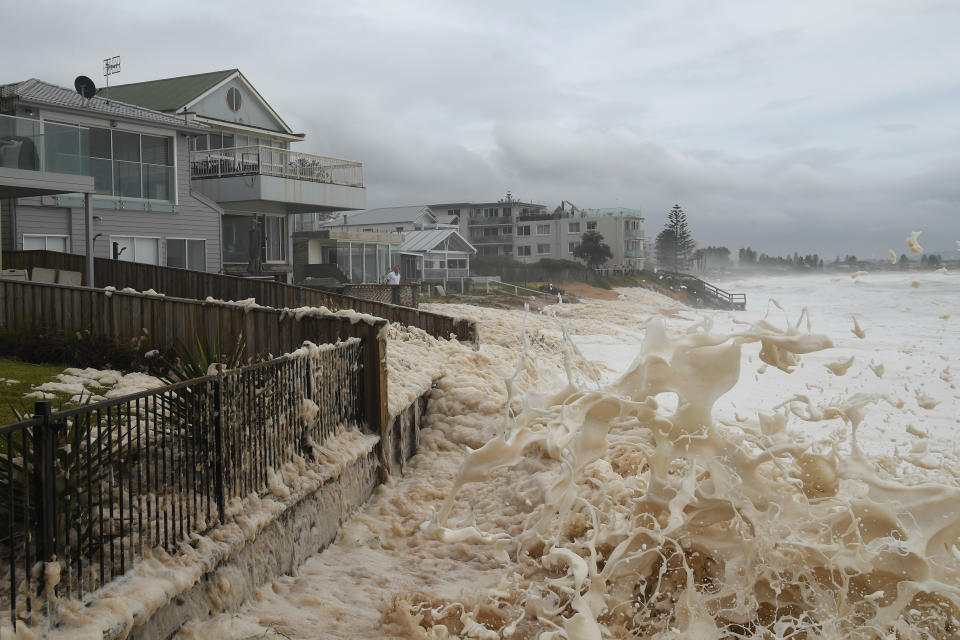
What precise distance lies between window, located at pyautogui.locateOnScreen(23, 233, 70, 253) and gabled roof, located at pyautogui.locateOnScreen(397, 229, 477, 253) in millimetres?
30769

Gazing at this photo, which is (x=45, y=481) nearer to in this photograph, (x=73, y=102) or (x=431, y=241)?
(x=73, y=102)

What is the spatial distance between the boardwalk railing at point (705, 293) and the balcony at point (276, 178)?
142 ft

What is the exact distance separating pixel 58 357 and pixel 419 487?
5.48 m

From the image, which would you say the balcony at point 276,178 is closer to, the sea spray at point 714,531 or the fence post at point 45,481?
the sea spray at point 714,531

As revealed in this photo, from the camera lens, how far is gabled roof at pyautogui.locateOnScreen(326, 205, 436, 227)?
73.3 metres

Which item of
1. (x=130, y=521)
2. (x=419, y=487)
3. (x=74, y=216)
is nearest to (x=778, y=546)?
(x=419, y=487)

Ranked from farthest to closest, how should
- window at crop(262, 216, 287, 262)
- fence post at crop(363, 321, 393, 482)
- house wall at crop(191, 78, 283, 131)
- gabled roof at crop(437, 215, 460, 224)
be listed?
1. gabled roof at crop(437, 215, 460, 224)
2. house wall at crop(191, 78, 283, 131)
3. window at crop(262, 216, 287, 262)
4. fence post at crop(363, 321, 393, 482)

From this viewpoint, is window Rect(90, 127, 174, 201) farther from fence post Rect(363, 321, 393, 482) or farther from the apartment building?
the apartment building

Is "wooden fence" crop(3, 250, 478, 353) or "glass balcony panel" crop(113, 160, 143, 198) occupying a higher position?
"glass balcony panel" crop(113, 160, 143, 198)

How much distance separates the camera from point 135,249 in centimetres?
2641

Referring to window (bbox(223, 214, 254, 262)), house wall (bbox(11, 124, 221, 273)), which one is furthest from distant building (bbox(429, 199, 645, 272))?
house wall (bbox(11, 124, 221, 273))

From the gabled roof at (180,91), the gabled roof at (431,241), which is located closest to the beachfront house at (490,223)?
the gabled roof at (431,241)

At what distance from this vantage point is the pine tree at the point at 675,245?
11756cm

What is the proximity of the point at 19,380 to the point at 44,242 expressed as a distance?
16.1 m
